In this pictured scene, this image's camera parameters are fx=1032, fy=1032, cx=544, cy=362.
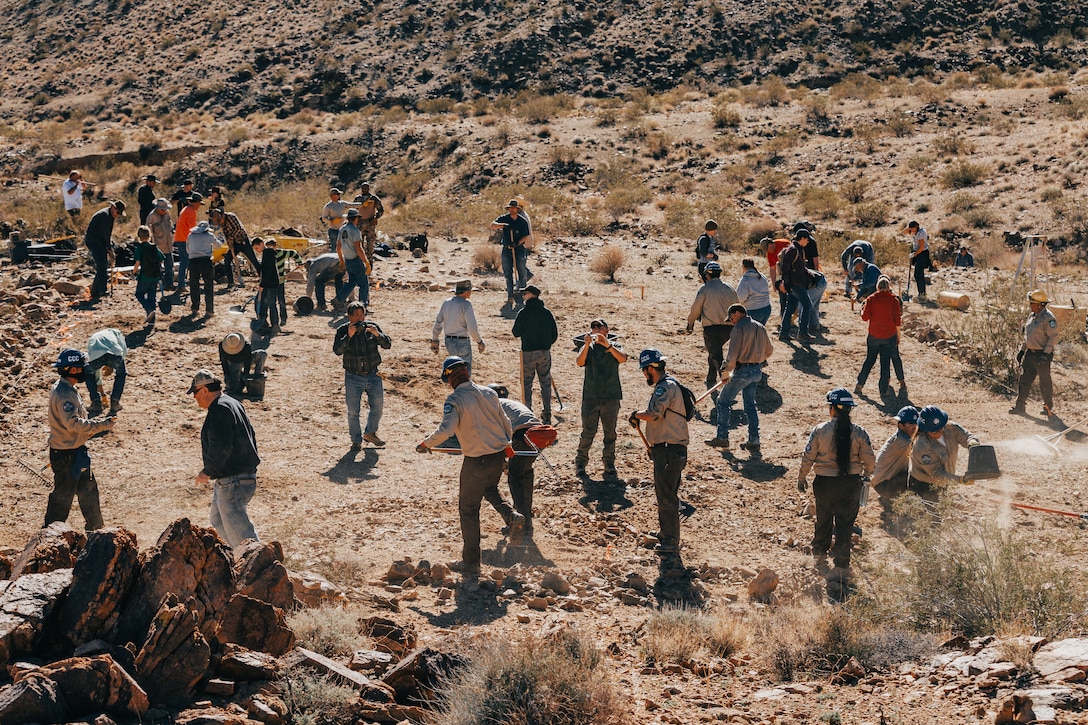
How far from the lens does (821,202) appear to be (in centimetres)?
2819

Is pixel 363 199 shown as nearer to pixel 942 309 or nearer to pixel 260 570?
pixel 942 309

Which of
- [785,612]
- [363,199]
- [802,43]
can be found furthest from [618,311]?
[802,43]

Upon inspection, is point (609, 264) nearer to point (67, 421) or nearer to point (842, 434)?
point (842, 434)

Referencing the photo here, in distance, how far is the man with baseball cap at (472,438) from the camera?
324 inches

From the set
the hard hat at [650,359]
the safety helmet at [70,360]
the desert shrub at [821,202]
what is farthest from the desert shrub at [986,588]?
the desert shrub at [821,202]

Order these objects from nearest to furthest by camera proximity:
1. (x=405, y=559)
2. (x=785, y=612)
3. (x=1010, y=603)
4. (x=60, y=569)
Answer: (x=60, y=569) < (x=1010, y=603) < (x=785, y=612) < (x=405, y=559)

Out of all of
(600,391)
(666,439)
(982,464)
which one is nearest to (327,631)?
(666,439)

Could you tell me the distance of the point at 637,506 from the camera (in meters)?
10.5

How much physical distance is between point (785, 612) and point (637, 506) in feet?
9.70

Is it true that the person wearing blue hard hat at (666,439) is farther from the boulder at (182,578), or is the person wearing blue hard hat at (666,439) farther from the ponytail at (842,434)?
the boulder at (182,578)

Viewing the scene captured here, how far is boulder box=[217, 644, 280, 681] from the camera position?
5766 mm

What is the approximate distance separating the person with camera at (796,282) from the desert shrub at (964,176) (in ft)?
48.2

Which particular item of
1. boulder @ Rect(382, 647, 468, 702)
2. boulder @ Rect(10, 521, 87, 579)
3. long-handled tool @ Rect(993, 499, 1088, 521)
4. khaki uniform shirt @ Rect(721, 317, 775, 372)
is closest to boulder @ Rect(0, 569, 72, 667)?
boulder @ Rect(10, 521, 87, 579)

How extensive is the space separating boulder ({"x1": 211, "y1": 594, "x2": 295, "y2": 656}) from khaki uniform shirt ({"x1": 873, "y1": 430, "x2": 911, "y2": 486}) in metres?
5.54
